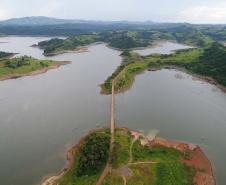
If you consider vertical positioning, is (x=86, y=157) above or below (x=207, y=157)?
above

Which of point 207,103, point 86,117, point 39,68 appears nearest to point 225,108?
point 207,103

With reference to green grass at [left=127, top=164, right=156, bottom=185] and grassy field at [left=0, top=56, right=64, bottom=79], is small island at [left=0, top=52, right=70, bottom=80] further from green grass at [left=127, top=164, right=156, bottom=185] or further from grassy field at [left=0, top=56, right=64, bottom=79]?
green grass at [left=127, top=164, right=156, bottom=185]

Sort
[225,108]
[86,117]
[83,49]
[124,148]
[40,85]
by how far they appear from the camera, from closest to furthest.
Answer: [124,148] → [86,117] → [225,108] → [40,85] → [83,49]

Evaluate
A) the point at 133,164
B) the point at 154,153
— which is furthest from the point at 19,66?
the point at 133,164

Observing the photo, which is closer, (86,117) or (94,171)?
(94,171)

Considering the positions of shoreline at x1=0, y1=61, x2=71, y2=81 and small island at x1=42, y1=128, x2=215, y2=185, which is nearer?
small island at x1=42, y1=128, x2=215, y2=185

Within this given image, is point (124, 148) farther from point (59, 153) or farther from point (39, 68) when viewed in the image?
point (39, 68)

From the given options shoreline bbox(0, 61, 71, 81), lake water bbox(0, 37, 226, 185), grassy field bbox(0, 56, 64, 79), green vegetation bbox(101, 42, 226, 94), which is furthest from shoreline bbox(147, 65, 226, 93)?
grassy field bbox(0, 56, 64, 79)
